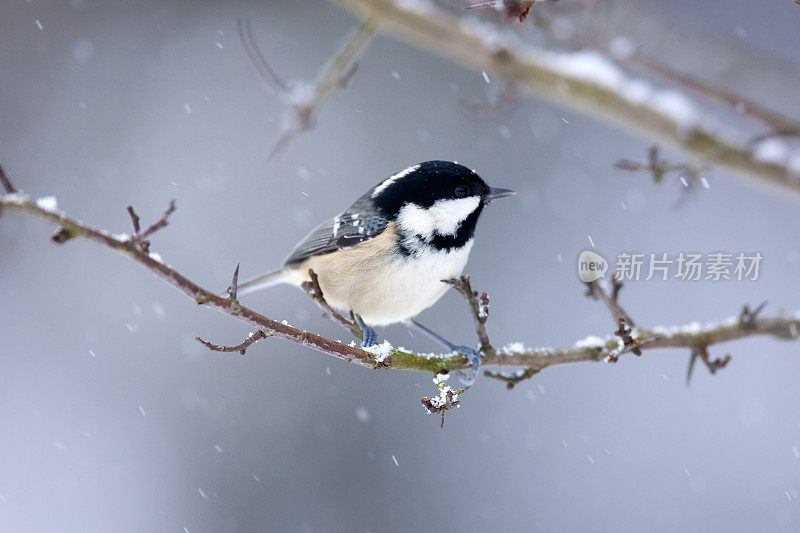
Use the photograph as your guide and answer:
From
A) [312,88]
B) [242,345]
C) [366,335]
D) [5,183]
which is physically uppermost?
[5,183]

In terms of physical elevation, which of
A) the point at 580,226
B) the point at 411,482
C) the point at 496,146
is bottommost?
the point at 411,482

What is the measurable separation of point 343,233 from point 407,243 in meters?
0.39

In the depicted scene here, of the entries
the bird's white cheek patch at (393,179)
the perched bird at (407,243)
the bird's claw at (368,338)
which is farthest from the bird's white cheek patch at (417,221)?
the bird's claw at (368,338)

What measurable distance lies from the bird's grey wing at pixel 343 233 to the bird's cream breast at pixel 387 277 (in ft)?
0.13

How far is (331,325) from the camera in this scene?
5652 millimetres

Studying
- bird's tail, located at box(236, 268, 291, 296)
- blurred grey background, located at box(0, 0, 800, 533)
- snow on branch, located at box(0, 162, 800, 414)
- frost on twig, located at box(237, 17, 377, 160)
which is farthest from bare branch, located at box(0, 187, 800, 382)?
blurred grey background, located at box(0, 0, 800, 533)

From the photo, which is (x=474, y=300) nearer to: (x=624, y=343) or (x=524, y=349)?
(x=524, y=349)

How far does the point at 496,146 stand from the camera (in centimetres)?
637

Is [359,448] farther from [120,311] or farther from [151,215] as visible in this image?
[151,215]

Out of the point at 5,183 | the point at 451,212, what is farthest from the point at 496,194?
the point at 5,183

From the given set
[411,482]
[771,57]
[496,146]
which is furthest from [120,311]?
[771,57]

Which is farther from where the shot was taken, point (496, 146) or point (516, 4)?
point (496, 146)

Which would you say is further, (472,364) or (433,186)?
(433,186)

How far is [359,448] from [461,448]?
85 centimetres
